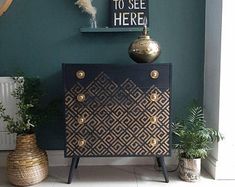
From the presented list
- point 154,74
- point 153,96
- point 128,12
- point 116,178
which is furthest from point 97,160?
point 128,12

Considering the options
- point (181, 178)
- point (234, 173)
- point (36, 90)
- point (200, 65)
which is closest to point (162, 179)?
point (181, 178)

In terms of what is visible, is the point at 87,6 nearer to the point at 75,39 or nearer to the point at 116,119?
the point at 75,39

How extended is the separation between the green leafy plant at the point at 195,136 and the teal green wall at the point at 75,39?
1.07 feet

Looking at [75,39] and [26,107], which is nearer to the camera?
[26,107]

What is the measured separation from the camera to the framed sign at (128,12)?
2.22m

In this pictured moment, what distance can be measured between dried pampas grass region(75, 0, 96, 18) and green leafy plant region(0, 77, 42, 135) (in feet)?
1.98

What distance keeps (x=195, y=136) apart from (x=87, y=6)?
1153 mm

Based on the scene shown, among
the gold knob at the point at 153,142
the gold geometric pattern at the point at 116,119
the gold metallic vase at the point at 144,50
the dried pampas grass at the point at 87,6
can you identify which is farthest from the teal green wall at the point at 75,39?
the gold knob at the point at 153,142

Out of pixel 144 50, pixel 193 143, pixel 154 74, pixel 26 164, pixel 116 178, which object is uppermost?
pixel 144 50

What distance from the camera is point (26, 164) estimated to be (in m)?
2.01

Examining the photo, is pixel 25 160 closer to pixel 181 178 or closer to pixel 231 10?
pixel 181 178

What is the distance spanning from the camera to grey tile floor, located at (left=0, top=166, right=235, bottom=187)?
6.77 ft

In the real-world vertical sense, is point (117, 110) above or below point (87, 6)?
below

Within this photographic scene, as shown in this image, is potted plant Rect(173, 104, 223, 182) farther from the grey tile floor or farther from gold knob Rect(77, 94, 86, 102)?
gold knob Rect(77, 94, 86, 102)
